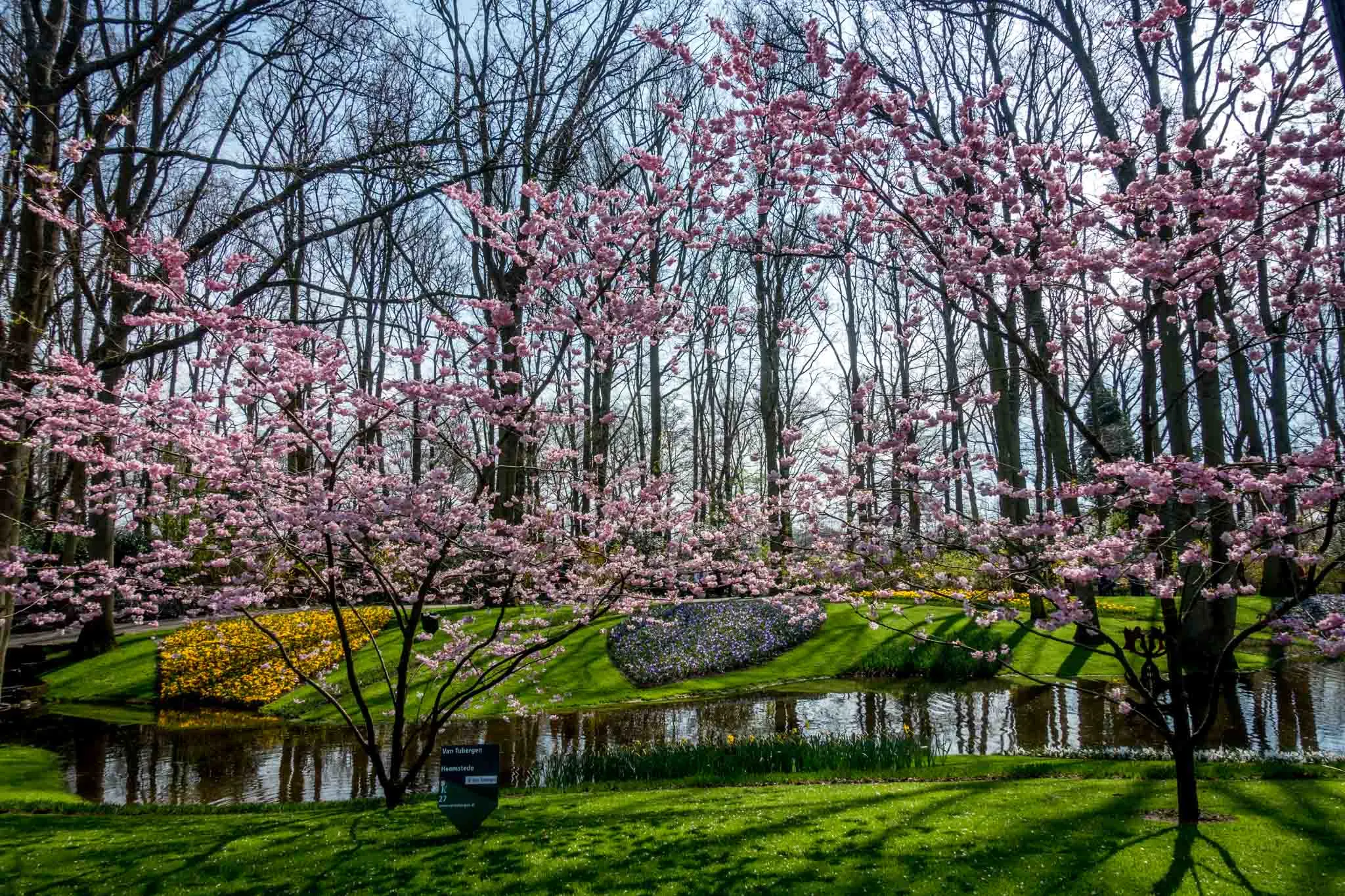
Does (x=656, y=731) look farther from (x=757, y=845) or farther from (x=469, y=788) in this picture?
(x=757, y=845)

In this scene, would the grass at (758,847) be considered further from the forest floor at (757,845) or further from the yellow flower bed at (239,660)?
the yellow flower bed at (239,660)

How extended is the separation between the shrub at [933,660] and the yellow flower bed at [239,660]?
1051cm

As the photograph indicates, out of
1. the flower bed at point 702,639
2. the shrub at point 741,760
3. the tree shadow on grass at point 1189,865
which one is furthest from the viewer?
the flower bed at point 702,639

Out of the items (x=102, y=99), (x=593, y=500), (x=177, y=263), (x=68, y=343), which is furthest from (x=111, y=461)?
(x=68, y=343)

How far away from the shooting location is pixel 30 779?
10.7 meters

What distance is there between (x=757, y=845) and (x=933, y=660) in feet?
36.2

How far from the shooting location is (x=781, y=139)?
8.16 meters

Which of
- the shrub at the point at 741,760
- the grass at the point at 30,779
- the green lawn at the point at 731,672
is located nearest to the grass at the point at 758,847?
the shrub at the point at 741,760

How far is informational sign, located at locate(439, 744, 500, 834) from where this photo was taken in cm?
670

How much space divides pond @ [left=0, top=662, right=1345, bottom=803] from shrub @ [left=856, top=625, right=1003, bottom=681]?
48cm

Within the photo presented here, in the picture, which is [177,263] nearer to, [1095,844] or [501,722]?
[1095,844]

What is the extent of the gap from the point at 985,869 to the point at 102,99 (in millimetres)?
14503

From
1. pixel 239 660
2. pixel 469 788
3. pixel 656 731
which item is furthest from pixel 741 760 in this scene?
pixel 239 660

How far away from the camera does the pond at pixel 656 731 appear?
420 inches
